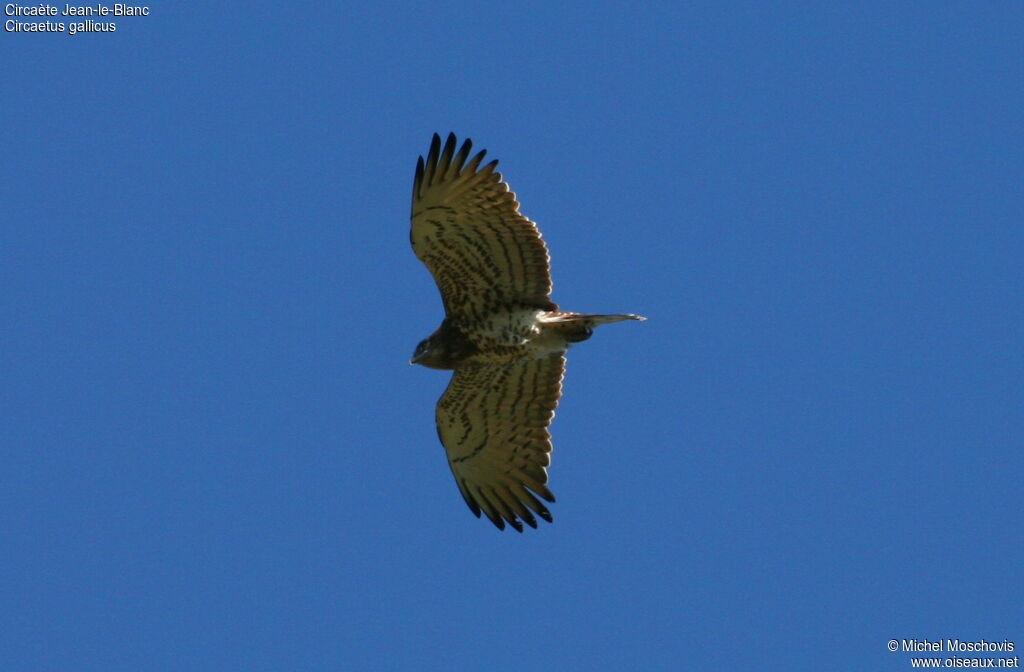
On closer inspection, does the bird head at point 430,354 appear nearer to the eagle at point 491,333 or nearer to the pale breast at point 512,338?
the eagle at point 491,333

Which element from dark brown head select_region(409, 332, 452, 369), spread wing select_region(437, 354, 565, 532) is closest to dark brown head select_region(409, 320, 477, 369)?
dark brown head select_region(409, 332, 452, 369)

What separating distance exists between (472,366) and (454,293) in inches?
28.8

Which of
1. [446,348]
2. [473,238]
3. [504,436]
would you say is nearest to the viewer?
[473,238]

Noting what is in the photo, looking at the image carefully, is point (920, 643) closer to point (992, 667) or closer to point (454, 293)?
point (992, 667)

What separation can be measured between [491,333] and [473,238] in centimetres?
94

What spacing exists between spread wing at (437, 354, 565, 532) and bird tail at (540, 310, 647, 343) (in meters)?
0.81

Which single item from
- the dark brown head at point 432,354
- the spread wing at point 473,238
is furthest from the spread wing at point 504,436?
the spread wing at point 473,238

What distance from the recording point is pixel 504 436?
47.0ft

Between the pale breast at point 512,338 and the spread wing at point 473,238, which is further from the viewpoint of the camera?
the pale breast at point 512,338

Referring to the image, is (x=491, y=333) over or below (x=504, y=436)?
over

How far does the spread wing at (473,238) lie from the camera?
12.8m

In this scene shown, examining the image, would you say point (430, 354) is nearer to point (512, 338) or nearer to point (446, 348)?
point (446, 348)

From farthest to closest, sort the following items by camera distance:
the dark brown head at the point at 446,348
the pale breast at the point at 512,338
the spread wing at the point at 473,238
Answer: the dark brown head at the point at 446,348 → the pale breast at the point at 512,338 → the spread wing at the point at 473,238

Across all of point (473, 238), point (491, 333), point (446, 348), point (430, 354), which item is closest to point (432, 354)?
point (430, 354)
